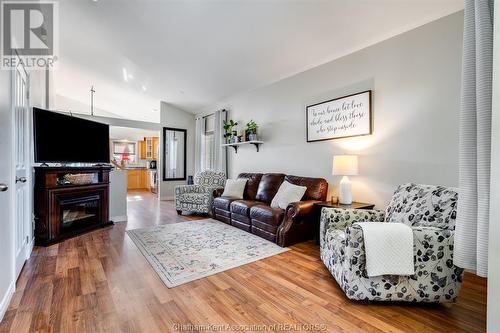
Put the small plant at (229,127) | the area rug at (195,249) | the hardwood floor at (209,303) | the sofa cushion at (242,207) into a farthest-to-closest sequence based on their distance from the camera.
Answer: the small plant at (229,127), the sofa cushion at (242,207), the area rug at (195,249), the hardwood floor at (209,303)

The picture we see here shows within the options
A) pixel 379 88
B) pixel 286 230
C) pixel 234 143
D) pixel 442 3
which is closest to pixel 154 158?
pixel 234 143

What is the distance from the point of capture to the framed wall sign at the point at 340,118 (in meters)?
3.13

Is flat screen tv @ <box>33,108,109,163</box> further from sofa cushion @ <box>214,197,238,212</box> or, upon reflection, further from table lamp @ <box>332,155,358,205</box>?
table lamp @ <box>332,155,358,205</box>

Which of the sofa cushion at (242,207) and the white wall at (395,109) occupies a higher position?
the white wall at (395,109)

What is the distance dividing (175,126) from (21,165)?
4787 millimetres

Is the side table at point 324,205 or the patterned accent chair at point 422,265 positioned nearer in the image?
the patterned accent chair at point 422,265

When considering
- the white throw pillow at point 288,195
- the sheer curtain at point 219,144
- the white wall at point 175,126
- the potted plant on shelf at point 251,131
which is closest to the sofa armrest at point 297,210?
the white throw pillow at point 288,195

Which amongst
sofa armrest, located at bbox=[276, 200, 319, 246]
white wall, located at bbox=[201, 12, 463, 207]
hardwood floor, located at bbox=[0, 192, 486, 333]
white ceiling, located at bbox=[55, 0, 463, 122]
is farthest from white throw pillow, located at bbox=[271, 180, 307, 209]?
white ceiling, located at bbox=[55, 0, 463, 122]

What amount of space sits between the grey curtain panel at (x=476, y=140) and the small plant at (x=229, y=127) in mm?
4444

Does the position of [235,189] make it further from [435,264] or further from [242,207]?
[435,264]

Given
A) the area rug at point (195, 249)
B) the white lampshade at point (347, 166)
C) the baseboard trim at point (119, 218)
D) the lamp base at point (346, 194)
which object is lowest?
the area rug at point (195, 249)

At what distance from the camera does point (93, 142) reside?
389cm

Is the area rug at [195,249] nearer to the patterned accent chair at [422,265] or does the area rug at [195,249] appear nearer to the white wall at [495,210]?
the patterned accent chair at [422,265]

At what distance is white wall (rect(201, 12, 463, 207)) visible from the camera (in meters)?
2.45
